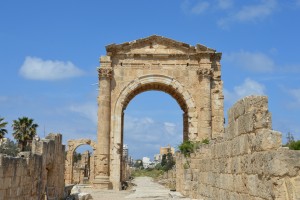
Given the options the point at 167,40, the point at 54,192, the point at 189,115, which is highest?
the point at 167,40

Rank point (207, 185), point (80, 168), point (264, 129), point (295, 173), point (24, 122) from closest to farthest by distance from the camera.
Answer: point (295, 173)
point (264, 129)
point (207, 185)
point (24, 122)
point (80, 168)

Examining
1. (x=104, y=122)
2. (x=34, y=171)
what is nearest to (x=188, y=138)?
(x=104, y=122)

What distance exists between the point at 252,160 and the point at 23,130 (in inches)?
1277

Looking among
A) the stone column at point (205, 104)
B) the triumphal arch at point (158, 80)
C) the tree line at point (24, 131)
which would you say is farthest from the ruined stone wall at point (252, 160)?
the tree line at point (24, 131)

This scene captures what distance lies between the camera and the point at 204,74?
2181 centimetres

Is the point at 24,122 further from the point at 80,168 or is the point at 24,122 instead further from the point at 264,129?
the point at 264,129

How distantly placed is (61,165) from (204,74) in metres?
9.61

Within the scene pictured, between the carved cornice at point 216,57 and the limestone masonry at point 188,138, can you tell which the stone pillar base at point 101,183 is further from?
the carved cornice at point 216,57

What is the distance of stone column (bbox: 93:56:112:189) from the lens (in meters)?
21.2

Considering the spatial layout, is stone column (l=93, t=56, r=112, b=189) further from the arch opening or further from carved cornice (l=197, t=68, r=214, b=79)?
carved cornice (l=197, t=68, r=214, b=79)

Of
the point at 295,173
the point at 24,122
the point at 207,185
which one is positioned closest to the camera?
the point at 295,173

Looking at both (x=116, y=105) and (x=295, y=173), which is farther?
(x=116, y=105)

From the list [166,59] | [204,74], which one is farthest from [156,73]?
[204,74]

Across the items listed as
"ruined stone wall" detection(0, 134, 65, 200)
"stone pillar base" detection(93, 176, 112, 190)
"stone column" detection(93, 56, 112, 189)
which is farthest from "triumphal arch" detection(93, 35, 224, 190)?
"ruined stone wall" detection(0, 134, 65, 200)
